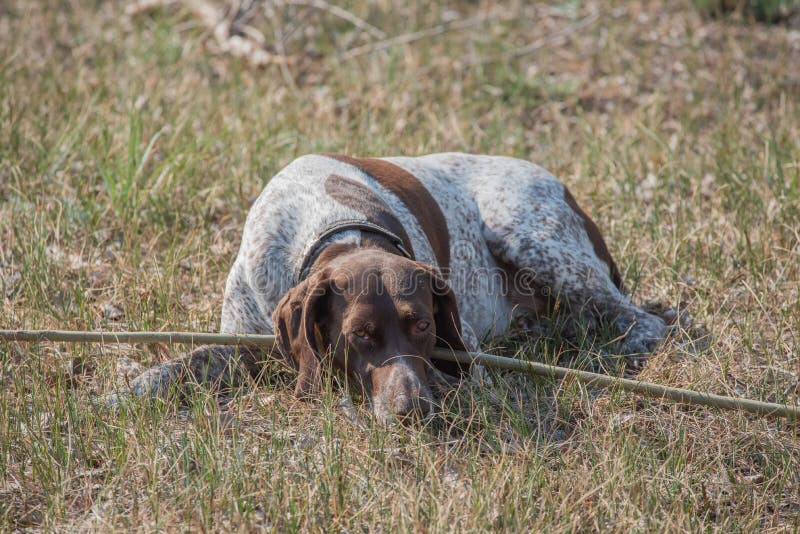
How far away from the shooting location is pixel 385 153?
22.3ft

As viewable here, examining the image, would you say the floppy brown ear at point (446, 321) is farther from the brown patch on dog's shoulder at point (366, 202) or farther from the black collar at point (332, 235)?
the brown patch on dog's shoulder at point (366, 202)

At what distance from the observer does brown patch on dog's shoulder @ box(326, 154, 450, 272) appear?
4953 mm

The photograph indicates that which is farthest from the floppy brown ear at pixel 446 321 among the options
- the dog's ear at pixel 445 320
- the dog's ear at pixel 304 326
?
the dog's ear at pixel 304 326

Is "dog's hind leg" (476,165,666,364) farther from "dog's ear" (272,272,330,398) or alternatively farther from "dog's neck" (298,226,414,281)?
"dog's ear" (272,272,330,398)

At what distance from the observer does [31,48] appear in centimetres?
898

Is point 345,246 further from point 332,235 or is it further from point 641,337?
point 641,337

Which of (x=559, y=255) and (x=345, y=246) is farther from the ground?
(x=345, y=246)

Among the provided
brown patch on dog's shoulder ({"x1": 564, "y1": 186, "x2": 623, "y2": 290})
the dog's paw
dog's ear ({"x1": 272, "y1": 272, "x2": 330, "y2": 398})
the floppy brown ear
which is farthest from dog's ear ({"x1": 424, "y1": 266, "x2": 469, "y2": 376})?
brown patch on dog's shoulder ({"x1": 564, "y1": 186, "x2": 623, "y2": 290})

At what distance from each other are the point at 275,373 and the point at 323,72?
5.28 metres

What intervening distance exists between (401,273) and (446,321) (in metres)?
0.39

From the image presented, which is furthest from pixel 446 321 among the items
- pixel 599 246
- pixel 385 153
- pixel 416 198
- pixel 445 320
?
pixel 385 153

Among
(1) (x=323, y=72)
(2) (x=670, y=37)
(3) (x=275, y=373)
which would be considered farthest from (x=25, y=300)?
(2) (x=670, y=37)

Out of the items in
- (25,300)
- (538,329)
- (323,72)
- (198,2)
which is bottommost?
(538,329)

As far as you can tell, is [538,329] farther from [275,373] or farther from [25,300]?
[25,300]
